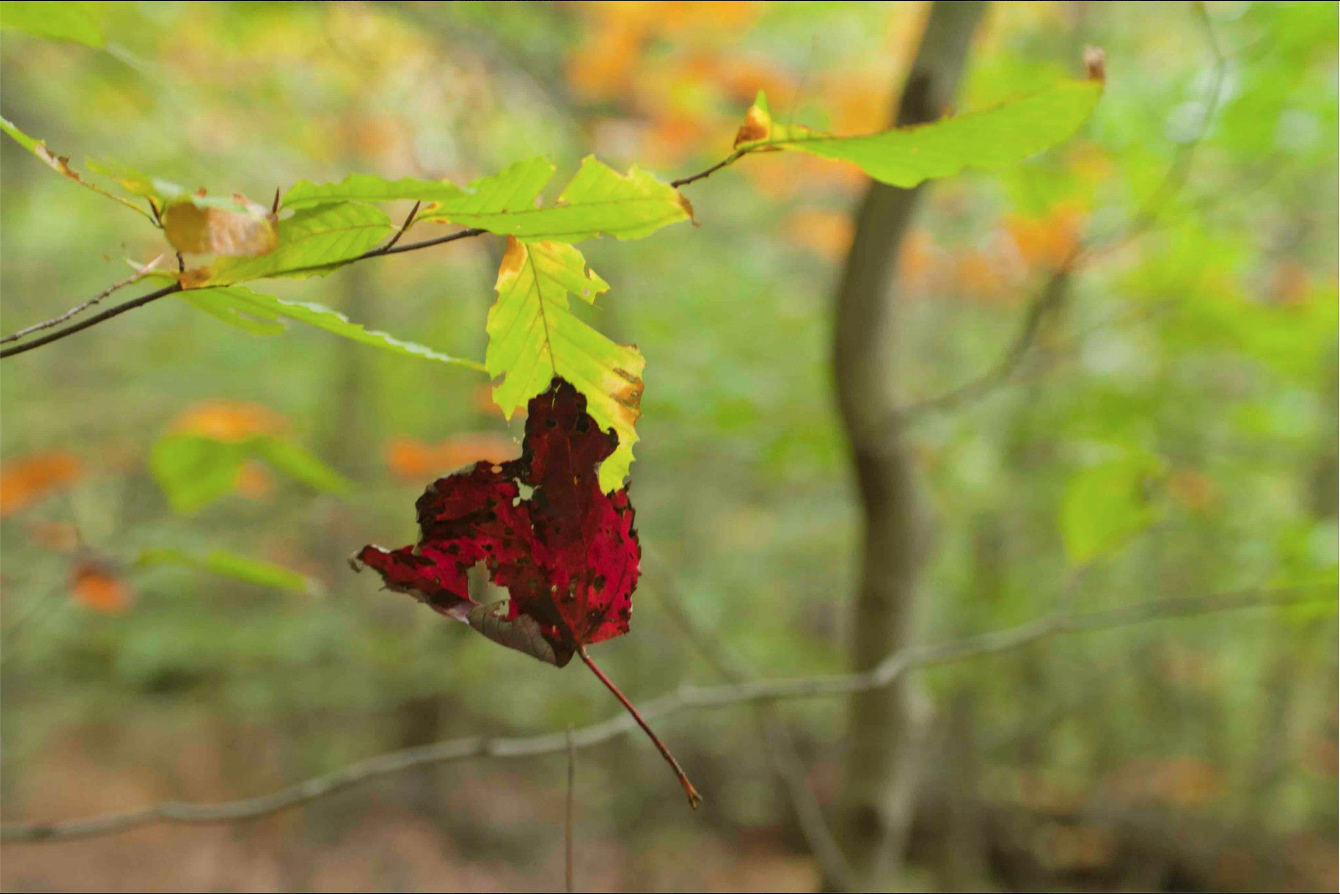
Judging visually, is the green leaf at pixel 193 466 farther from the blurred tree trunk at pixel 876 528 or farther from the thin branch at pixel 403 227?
the blurred tree trunk at pixel 876 528

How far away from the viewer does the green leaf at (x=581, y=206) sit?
317mm

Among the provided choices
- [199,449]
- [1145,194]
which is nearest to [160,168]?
[199,449]

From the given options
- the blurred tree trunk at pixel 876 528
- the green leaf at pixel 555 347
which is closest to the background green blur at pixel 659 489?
the blurred tree trunk at pixel 876 528

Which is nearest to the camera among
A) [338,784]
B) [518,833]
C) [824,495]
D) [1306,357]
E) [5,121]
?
[5,121]

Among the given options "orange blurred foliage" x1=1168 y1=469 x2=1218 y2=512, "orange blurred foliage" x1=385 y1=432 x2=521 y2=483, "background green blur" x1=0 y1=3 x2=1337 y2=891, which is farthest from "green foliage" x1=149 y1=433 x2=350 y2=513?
"orange blurred foliage" x1=1168 y1=469 x2=1218 y2=512

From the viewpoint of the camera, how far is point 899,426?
4.10ft

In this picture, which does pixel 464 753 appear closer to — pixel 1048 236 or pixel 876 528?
pixel 876 528

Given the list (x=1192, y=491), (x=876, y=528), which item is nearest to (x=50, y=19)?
(x=876, y=528)

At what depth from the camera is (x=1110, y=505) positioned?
3.26ft

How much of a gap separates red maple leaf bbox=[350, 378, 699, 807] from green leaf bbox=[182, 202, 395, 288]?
10cm

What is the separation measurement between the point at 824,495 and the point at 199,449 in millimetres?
3473

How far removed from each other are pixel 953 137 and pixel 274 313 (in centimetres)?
29

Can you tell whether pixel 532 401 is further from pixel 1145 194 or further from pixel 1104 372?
pixel 1104 372

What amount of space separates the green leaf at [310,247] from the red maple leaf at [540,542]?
0.10 metres
